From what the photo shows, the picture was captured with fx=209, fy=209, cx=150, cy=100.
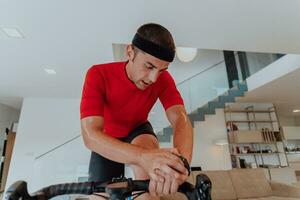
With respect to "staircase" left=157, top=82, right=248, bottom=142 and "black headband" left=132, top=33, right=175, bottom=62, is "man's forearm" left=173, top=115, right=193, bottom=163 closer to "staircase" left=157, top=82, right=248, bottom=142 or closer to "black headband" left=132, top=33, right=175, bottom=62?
"black headband" left=132, top=33, right=175, bottom=62

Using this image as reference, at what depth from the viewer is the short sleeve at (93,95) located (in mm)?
671

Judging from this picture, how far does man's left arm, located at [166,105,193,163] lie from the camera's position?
0.67 m

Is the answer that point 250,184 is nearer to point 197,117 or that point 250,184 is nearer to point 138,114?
point 197,117

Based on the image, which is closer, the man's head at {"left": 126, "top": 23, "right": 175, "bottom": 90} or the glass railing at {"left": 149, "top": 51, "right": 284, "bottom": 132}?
the man's head at {"left": 126, "top": 23, "right": 175, "bottom": 90}

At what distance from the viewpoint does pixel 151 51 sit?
24.7 inches

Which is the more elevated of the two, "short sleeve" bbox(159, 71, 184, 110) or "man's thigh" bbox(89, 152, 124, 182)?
"short sleeve" bbox(159, 71, 184, 110)

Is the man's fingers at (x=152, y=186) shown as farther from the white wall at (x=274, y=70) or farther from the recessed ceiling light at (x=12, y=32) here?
the white wall at (x=274, y=70)

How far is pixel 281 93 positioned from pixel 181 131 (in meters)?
6.11

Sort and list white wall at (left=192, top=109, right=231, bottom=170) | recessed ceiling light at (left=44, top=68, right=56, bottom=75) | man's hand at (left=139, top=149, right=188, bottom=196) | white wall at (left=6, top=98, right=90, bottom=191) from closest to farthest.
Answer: man's hand at (left=139, top=149, right=188, bottom=196) < recessed ceiling light at (left=44, top=68, right=56, bottom=75) < white wall at (left=6, top=98, right=90, bottom=191) < white wall at (left=192, top=109, right=231, bottom=170)

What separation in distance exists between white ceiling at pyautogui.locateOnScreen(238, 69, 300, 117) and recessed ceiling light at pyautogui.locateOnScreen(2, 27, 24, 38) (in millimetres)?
4942

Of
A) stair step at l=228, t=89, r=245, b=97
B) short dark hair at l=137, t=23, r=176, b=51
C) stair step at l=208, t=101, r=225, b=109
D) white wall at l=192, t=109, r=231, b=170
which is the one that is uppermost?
stair step at l=228, t=89, r=245, b=97

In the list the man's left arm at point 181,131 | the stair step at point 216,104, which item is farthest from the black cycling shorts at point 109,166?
the stair step at point 216,104

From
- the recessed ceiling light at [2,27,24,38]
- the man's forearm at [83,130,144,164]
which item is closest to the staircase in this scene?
the recessed ceiling light at [2,27,24,38]

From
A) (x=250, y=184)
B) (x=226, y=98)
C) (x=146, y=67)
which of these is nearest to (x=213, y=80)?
(x=226, y=98)
